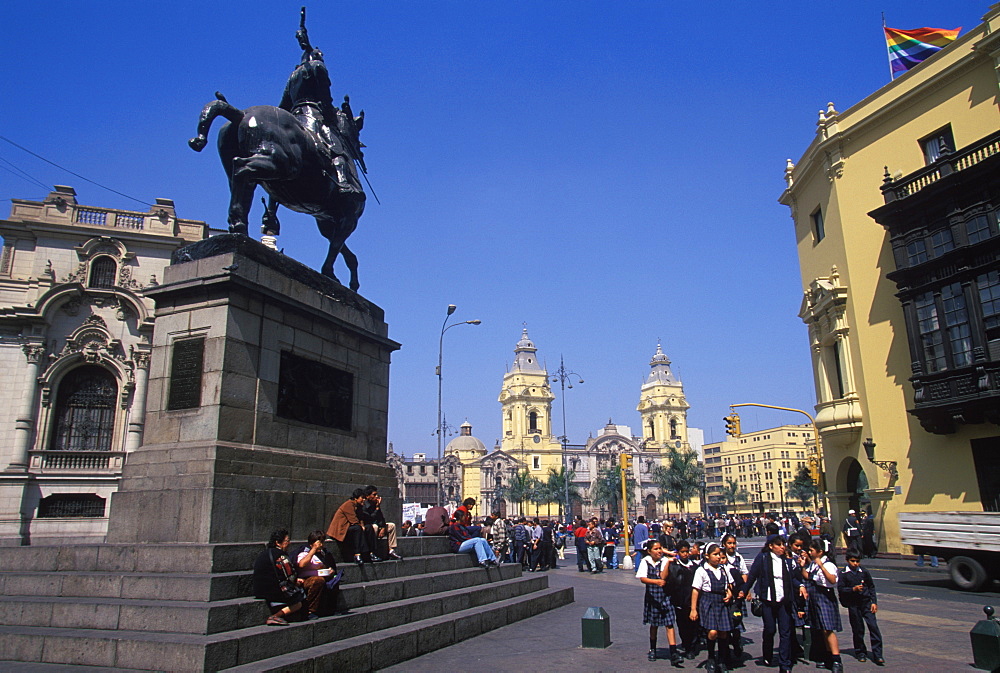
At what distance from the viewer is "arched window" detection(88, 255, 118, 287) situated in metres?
27.5

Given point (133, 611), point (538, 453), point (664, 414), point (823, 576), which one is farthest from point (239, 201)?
point (664, 414)

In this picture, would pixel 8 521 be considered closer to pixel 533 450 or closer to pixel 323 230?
pixel 323 230

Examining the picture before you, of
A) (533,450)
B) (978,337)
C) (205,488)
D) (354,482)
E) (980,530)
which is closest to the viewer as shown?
(205,488)

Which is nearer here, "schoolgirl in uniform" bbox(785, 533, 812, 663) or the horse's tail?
"schoolgirl in uniform" bbox(785, 533, 812, 663)

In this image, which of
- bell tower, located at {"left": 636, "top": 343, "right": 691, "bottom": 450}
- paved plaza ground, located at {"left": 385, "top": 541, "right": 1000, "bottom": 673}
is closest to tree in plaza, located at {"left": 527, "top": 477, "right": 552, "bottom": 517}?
bell tower, located at {"left": 636, "top": 343, "right": 691, "bottom": 450}

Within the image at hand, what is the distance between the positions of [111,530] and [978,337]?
21.1 m

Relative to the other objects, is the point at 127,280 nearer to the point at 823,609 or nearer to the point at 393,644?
the point at 393,644

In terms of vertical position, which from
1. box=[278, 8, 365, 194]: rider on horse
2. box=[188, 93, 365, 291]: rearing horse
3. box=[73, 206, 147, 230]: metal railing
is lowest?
box=[188, 93, 365, 291]: rearing horse

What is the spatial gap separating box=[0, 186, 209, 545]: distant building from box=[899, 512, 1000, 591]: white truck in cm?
2492

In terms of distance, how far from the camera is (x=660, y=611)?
8531mm

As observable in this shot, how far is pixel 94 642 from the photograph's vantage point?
20.5ft

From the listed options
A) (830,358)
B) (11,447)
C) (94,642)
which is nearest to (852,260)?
(830,358)

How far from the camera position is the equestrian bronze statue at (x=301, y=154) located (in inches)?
413

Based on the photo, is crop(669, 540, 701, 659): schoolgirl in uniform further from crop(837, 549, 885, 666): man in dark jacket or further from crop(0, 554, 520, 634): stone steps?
crop(0, 554, 520, 634): stone steps
